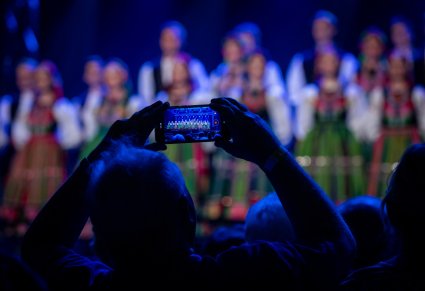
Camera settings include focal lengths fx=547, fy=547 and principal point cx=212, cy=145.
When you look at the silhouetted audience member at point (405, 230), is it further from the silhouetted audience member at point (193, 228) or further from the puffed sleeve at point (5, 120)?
the puffed sleeve at point (5, 120)

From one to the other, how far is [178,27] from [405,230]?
5.15 meters

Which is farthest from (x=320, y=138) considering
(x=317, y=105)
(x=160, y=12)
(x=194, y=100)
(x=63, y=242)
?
(x=63, y=242)

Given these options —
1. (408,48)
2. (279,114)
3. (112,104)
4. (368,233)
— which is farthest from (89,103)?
(368,233)

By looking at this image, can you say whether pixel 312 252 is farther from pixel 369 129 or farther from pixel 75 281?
pixel 369 129

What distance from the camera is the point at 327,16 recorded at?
207 inches

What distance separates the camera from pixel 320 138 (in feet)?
16.2

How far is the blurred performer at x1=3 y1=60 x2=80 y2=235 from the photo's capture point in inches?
230

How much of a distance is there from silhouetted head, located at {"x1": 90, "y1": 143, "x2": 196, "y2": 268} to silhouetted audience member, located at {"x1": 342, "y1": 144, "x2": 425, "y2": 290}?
1.03 feet

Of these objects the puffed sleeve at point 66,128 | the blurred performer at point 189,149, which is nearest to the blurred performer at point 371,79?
the blurred performer at point 189,149

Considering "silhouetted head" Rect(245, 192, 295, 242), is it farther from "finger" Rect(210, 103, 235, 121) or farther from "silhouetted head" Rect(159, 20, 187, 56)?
"silhouetted head" Rect(159, 20, 187, 56)

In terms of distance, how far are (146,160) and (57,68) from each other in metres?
5.92

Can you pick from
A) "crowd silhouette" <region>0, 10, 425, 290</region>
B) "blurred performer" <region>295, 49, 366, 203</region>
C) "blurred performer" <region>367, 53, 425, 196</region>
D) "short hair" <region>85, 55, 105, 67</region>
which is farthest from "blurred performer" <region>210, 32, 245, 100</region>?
"short hair" <region>85, 55, 105, 67</region>

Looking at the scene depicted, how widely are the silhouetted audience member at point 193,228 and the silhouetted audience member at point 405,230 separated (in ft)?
0.28

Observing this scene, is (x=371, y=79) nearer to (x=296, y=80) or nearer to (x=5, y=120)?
(x=296, y=80)
